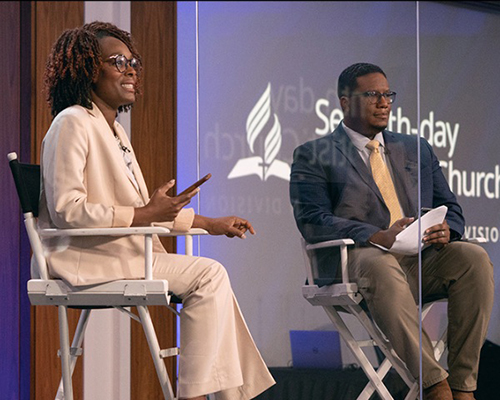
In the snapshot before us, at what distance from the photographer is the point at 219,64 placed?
3391 mm

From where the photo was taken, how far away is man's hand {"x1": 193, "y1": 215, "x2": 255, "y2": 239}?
9.20 feet

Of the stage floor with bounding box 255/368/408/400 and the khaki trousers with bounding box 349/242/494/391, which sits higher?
the khaki trousers with bounding box 349/242/494/391

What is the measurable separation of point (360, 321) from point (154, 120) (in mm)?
2055

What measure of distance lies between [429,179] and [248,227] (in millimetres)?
602

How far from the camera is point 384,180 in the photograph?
2.73 m

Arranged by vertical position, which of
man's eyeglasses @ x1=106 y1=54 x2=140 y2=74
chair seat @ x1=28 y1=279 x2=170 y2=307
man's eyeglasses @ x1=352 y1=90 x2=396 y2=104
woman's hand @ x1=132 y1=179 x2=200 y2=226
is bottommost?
chair seat @ x1=28 y1=279 x2=170 y2=307

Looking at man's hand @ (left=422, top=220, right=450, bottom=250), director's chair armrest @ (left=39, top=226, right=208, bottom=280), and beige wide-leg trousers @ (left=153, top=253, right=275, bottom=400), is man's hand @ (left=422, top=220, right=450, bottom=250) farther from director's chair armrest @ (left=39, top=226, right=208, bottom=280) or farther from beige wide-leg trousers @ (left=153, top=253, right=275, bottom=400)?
director's chair armrest @ (left=39, top=226, right=208, bottom=280)

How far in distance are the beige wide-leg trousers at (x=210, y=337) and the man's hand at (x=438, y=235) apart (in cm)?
64

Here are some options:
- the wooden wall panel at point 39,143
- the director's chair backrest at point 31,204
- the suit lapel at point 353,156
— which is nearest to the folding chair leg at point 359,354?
the suit lapel at point 353,156

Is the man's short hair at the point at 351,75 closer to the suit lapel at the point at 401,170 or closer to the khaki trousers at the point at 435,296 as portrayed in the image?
the suit lapel at the point at 401,170

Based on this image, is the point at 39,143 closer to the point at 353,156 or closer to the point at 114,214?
the point at 114,214

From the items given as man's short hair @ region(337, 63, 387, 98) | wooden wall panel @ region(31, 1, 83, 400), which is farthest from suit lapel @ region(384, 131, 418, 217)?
wooden wall panel @ region(31, 1, 83, 400)

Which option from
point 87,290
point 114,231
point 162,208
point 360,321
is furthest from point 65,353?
point 360,321
